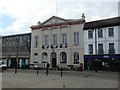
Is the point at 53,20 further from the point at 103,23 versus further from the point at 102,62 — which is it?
the point at 102,62

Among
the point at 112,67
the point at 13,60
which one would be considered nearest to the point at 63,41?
the point at 112,67

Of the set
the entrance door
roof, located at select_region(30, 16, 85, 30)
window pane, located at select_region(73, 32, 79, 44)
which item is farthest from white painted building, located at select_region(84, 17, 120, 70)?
the entrance door

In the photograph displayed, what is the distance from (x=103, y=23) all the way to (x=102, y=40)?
3272 mm

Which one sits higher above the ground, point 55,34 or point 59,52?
point 55,34

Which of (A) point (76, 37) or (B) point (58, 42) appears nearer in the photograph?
(A) point (76, 37)

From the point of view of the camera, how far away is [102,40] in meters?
35.6

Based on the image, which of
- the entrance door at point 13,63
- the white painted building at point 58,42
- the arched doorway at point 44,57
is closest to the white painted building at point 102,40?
the white painted building at point 58,42

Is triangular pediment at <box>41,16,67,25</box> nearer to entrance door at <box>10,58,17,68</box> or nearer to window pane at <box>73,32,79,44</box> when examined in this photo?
window pane at <box>73,32,79,44</box>

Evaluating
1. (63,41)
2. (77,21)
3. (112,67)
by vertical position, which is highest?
(77,21)

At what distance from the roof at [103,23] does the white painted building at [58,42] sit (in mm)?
1489

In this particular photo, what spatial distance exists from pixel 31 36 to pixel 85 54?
15978 millimetres

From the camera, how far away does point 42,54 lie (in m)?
44.3

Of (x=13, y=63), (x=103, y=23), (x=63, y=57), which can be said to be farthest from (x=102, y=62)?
(x=13, y=63)

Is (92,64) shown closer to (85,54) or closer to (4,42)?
(85,54)
